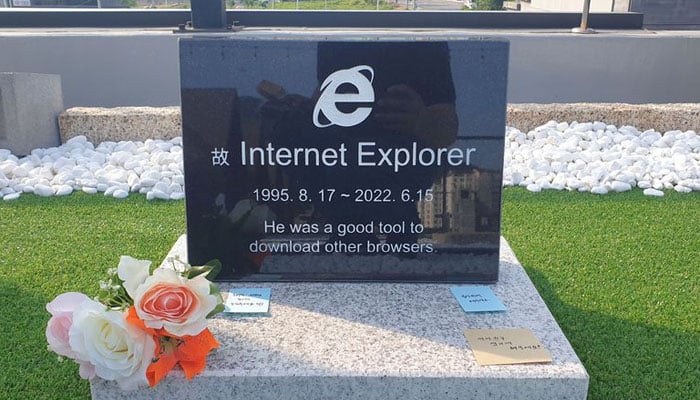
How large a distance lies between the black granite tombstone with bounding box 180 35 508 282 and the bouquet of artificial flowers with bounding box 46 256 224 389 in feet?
1.78

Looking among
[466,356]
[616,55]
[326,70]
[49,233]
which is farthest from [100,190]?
[616,55]

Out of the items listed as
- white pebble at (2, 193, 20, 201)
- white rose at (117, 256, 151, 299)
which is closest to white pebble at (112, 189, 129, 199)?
white pebble at (2, 193, 20, 201)

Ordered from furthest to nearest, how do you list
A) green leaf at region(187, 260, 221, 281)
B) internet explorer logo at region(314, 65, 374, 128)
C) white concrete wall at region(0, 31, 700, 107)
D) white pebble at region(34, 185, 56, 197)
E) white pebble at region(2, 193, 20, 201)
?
1. white concrete wall at region(0, 31, 700, 107)
2. white pebble at region(34, 185, 56, 197)
3. white pebble at region(2, 193, 20, 201)
4. internet explorer logo at region(314, 65, 374, 128)
5. green leaf at region(187, 260, 221, 281)

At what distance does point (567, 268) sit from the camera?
3271 mm

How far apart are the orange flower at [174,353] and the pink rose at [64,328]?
16 centimetres

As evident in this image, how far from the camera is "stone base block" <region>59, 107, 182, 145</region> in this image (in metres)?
5.68

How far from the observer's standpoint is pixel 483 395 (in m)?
1.85

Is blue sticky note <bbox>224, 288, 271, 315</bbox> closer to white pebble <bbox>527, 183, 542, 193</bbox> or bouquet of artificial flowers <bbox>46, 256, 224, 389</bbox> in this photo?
bouquet of artificial flowers <bbox>46, 256, 224, 389</bbox>

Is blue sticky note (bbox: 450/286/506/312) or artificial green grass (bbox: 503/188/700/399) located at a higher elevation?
blue sticky note (bbox: 450/286/506/312)

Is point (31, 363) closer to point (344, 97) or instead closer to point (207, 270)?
point (207, 270)

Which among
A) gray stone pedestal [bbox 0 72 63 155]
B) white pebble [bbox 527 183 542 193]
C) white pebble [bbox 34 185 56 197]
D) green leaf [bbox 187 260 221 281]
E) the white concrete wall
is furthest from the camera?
the white concrete wall

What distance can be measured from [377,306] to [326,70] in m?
0.82

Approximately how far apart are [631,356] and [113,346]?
1798 millimetres

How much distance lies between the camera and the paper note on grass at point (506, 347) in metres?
1.90
